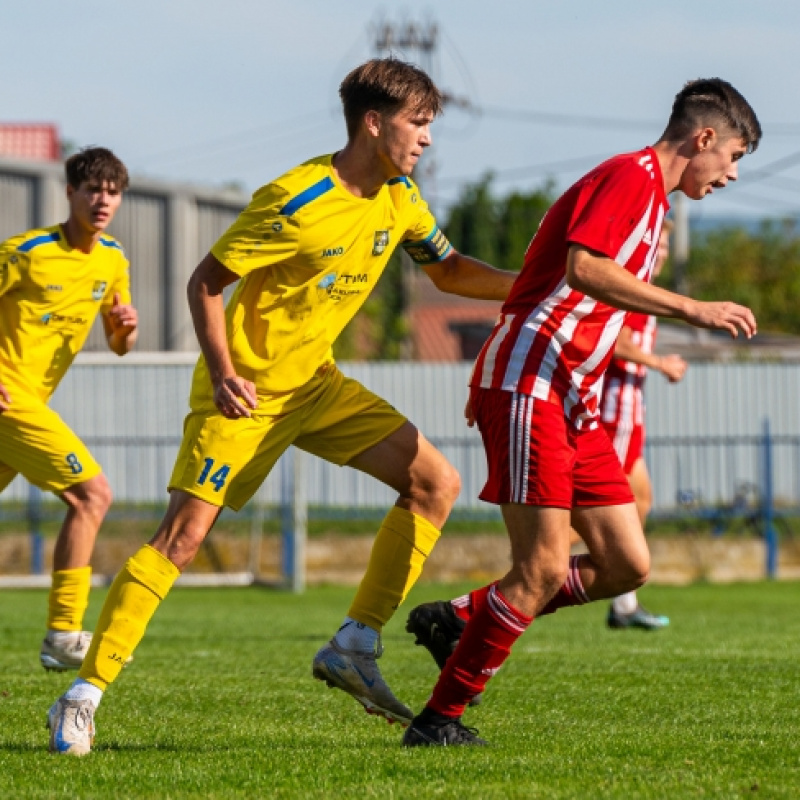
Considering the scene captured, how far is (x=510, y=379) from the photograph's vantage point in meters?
5.28

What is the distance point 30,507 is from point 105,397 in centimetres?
405

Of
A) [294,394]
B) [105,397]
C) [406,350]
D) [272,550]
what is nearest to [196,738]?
[294,394]

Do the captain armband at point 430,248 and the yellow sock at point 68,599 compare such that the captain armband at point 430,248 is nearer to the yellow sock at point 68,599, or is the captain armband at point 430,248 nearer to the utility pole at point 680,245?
the yellow sock at point 68,599

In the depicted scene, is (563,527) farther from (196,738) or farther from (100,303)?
(100,303)

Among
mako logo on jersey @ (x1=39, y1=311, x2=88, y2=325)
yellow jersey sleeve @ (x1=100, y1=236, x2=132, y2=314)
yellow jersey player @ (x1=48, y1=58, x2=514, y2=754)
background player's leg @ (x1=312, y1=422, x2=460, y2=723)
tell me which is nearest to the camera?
yellow jersey player @ (x1=48, y1=58, x2=514, y2=754)

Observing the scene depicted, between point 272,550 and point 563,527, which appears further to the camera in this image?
point 272,550

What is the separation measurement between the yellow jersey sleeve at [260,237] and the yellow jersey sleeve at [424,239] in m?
0.71

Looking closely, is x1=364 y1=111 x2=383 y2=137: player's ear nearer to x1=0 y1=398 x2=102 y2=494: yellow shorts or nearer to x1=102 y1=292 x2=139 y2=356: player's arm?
x1=102 y1=292 x2=139 y2=356: player's arm

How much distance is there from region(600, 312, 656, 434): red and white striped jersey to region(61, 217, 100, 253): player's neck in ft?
11.3

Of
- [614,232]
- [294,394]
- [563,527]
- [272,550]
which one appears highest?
[614,232]

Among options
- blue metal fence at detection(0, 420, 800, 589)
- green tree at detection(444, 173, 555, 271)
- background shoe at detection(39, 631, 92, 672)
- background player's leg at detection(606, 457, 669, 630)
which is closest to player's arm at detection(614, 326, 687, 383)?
background player's leg at detection(606, 457, 669, 630)

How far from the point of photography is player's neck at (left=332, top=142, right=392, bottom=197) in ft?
19.2

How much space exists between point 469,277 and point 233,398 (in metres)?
1.32

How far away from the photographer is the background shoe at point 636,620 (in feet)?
35.1
